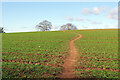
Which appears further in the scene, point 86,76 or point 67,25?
point 67,25

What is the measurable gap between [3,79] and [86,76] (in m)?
7.04

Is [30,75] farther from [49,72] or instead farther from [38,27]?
[38,27]

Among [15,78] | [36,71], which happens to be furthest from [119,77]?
[15,78]

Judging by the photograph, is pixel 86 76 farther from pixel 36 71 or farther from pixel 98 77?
pixel 36 71

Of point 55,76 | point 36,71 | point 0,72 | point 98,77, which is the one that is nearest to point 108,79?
point 98,77

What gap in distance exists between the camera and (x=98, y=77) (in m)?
10.5

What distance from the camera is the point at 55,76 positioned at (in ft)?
34.6

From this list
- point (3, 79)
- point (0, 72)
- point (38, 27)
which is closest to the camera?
point (3, 79)

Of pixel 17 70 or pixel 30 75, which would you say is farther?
pixel 17 70

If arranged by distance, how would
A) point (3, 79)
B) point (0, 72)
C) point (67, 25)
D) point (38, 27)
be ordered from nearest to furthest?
1. point (3, 79)
2. point (0, 72)
3. point (38, 27)
4. point (67, 25)

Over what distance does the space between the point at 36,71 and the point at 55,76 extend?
2.14 metres

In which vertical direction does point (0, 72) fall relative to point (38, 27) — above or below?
below

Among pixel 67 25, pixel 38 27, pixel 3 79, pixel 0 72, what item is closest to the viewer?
pixel 3 79

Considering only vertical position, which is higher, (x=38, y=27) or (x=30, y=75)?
(x=38, y=27)
